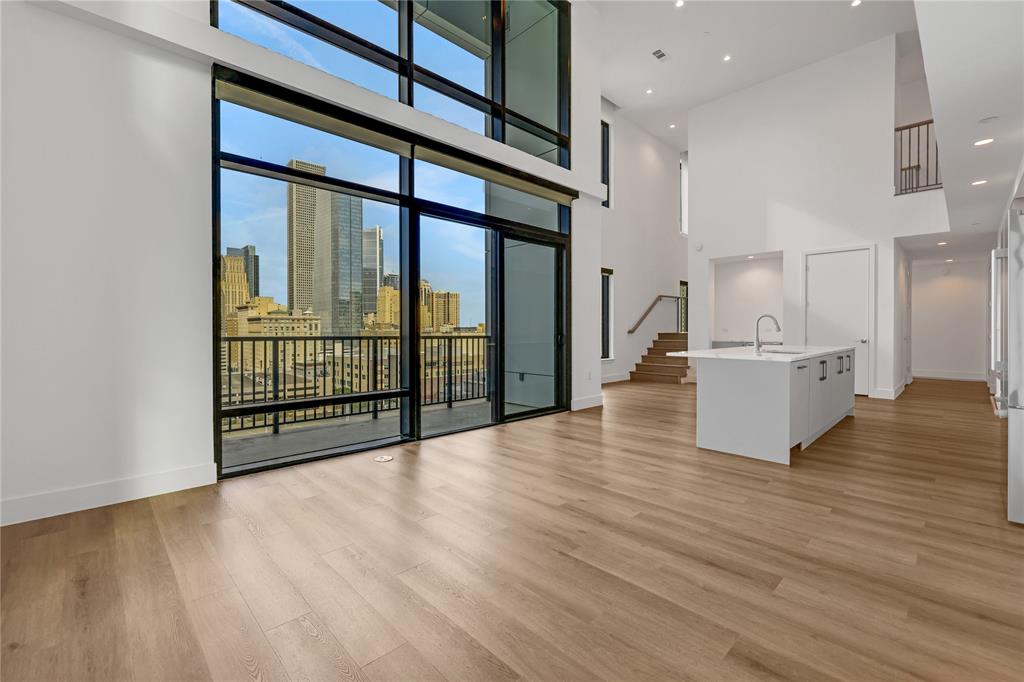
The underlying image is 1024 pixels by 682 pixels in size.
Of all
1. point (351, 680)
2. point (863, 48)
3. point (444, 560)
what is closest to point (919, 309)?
point (863, 48)

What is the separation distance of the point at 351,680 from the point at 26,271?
9.23ft

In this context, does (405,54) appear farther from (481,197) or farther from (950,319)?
(950,319)

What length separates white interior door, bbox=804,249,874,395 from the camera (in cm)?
698

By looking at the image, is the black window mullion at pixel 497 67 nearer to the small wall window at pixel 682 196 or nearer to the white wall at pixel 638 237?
the white wall at pixel 638 237

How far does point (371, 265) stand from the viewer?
4.12 m

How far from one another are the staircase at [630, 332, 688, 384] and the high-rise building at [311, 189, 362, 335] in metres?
6.65

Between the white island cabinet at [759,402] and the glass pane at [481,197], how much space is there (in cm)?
261

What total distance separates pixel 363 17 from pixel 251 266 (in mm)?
2431

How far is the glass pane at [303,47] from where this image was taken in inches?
127

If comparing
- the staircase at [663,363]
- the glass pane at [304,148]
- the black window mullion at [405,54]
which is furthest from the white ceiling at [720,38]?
the staircase at [663,363]

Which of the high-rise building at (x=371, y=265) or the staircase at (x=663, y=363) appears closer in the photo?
the high-rise building at (x=371, y=265)

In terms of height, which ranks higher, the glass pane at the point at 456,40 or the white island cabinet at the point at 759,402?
the glass pane at the point at 456,40

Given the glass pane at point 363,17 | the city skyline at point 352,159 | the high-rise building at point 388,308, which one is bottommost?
the high-rise building at point 388,308

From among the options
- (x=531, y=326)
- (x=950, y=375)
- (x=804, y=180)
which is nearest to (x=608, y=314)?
(x=804, y=180)
